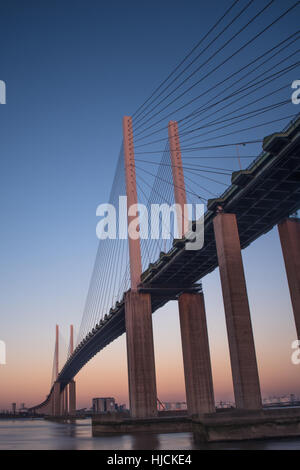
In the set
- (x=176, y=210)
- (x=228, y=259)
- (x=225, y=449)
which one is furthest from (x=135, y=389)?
(x=225, y=449)

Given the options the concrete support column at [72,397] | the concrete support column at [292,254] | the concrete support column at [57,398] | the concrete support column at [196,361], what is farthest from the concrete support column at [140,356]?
the concrete support column at [57,398]

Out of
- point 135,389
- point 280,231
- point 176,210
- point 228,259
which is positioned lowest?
point 135,389

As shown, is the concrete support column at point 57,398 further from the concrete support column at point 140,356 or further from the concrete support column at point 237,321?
the concrete support column at point 237,321

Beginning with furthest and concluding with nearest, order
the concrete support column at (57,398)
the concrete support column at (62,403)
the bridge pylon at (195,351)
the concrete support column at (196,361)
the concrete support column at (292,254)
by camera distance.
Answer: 1. the concrete support column at (62,403)
2. the concrete support column at (57,398)
3. the concrete support column at (196,361)
4. the bridge pylon at (195,351)
5. the concrete support column at (292,254)

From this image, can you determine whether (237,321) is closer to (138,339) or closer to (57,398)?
(138,339)
